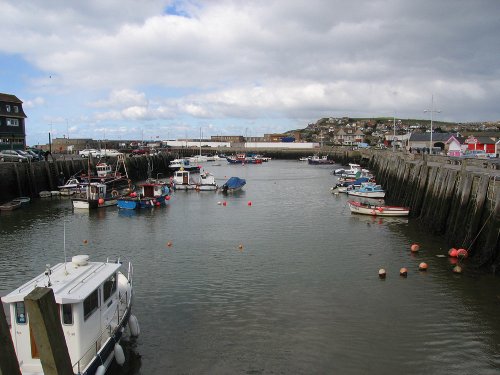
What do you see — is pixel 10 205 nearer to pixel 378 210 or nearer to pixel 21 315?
pixel 378 210

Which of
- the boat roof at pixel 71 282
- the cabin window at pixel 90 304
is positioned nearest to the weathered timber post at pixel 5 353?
the boat roof at pixel 71 282

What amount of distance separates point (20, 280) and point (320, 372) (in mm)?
15417

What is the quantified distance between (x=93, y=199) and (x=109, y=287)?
1283 inches

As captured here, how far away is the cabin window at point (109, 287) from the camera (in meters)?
13.5

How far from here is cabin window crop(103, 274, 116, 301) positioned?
13536 mm

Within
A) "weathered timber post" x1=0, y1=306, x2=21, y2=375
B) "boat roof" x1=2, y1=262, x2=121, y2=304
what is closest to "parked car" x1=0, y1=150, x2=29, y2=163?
"boat roof" x1=2, y1=262, x2=121, y2=304

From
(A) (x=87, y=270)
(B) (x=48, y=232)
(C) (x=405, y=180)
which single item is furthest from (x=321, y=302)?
(C) (x=405, y=180)

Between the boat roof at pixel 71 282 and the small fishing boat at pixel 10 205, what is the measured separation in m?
31.5

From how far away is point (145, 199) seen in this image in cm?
4541

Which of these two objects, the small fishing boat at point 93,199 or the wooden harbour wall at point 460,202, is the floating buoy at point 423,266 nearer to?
the wooden harbour wall at point 460,202

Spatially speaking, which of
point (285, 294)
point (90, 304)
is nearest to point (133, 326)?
point (90, 304)

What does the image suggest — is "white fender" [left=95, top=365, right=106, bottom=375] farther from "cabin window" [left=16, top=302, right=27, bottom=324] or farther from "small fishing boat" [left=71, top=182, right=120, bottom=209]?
"small fishing boat" [left=71, top=182, right=120, bottom=209]

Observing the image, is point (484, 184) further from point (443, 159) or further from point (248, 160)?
point (248, 160)

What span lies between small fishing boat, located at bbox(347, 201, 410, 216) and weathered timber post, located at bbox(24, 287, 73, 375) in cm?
3435
